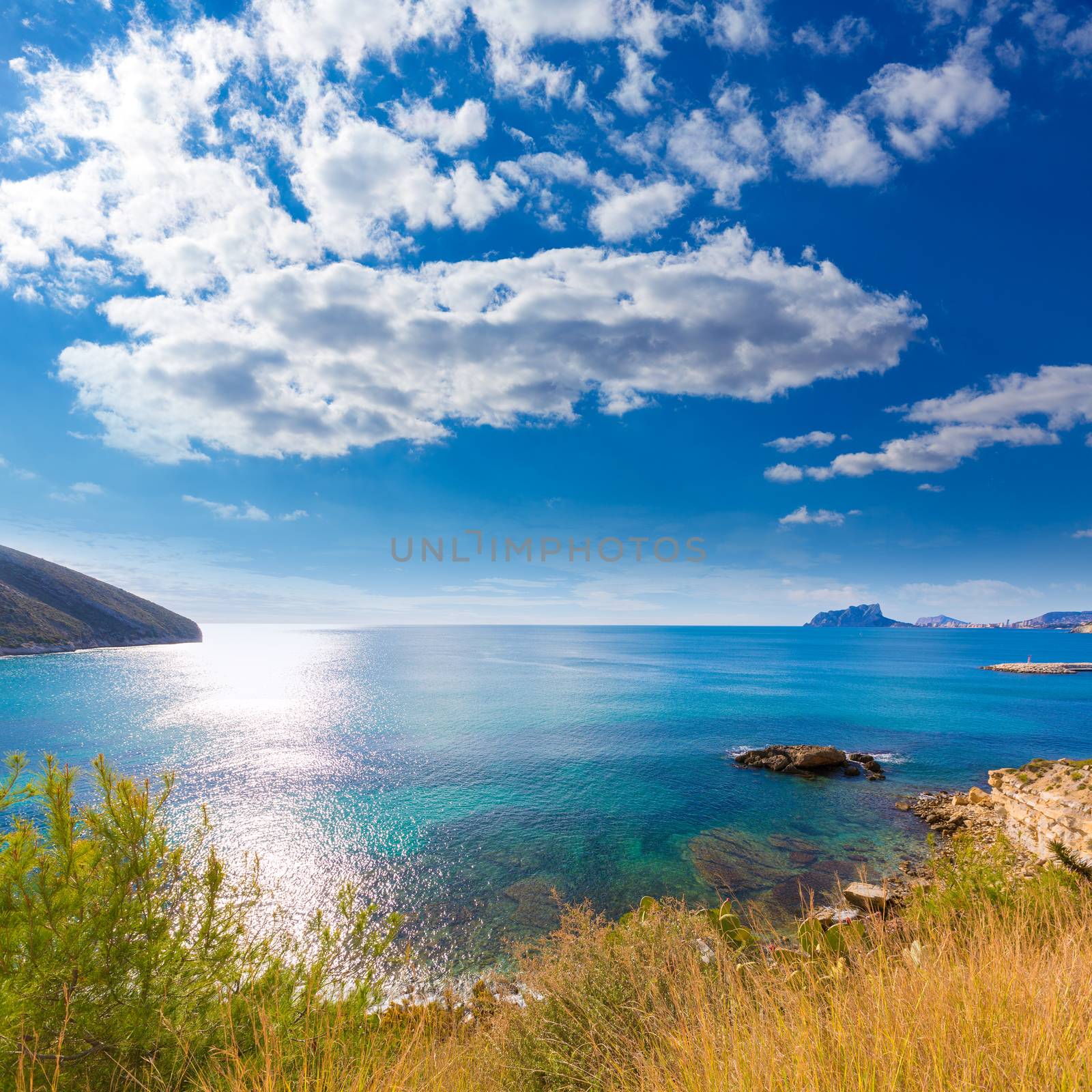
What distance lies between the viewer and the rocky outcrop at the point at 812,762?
116 ft

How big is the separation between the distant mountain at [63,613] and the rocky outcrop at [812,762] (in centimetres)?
14721

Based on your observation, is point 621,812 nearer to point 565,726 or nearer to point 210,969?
point 565,726

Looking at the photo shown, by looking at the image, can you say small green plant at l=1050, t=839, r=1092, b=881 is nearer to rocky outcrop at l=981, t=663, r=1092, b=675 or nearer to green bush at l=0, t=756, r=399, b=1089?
green bush at l=0, t=756, r=399, b=1089

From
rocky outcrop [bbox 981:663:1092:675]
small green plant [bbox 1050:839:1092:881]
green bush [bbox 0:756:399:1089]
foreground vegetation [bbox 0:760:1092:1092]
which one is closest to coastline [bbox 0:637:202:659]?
green bush [bbox 0:756:399:1089]

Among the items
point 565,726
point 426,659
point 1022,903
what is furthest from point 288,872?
point 426,659

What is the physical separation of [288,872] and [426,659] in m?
108

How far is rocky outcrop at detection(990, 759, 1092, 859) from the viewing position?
1909cm

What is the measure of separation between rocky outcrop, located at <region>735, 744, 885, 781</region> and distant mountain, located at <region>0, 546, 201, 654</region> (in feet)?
483

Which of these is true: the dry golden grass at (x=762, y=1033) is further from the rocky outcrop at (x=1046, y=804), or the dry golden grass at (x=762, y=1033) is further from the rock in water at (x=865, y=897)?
the rocky outcrop at (x=1046, y=804)

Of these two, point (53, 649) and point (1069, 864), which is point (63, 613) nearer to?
point (53, 649)

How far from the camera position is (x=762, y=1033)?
374 cm

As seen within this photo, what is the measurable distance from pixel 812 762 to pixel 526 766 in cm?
2118

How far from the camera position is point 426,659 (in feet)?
419

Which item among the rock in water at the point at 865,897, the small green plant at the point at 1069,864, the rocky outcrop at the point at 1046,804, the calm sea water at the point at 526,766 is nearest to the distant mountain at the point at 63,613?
the calm sea water at the point at 526,766
